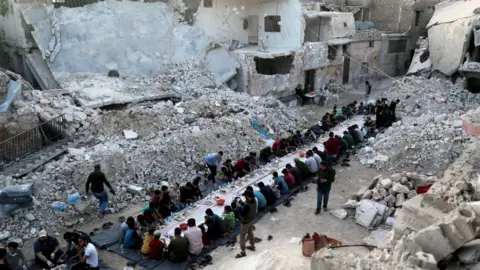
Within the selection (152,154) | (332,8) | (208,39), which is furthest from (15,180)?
(332,8)

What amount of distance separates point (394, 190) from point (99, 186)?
729 cm

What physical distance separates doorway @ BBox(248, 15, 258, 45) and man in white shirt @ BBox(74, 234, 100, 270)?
18.7 meters

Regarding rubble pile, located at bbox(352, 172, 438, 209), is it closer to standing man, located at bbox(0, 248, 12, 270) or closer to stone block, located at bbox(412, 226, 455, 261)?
stone block, located at bbox(412, 226, 455, 261)


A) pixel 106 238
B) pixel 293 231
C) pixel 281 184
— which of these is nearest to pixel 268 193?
pixel 281 184

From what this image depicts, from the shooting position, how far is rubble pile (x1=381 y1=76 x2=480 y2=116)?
63.5 ft

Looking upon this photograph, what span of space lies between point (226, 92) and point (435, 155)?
9.29 meters

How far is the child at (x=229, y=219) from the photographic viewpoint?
9.48 metres

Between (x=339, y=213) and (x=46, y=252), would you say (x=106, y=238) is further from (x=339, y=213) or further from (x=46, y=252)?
(x=339, y=213)

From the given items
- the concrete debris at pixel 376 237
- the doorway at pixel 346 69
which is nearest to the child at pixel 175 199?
the concrete debris at pixel 376 237

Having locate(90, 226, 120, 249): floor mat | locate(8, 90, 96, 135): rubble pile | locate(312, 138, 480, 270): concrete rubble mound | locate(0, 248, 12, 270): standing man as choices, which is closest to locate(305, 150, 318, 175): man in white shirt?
locate(90, 226, 120, 249): floor mat

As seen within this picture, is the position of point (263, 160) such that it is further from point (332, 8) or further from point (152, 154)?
point (332, 8)

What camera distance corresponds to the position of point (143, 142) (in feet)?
43.3

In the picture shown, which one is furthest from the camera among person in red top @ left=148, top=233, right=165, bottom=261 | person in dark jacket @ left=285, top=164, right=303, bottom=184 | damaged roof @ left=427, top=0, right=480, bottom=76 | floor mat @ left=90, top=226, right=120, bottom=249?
damaged roof @ left=427, top=0, right=480, bottom=76

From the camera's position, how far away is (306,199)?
1141 centimetres
